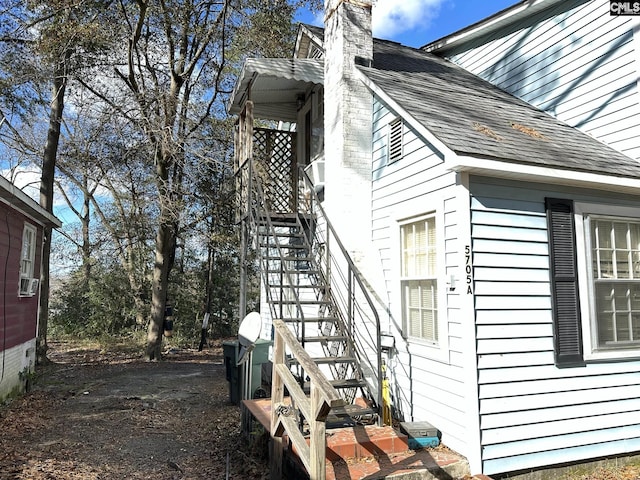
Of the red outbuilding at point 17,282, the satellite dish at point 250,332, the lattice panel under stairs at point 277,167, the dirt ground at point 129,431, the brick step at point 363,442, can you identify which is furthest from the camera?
the lattice panel under stairs at point 277,167

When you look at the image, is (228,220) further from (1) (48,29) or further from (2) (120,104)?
(1) (48,29)

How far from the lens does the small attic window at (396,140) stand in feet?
19.0

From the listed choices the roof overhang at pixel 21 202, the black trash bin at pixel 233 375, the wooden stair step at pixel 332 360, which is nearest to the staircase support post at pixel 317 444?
the wooden stair step at pixel 332 360

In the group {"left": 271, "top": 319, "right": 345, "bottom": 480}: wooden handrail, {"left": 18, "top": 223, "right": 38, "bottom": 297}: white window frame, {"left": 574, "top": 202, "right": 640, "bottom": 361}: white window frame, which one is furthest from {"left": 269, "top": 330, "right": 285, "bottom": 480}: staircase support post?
{"left": 18, "top": 223, "right": 38, "bottom": 297}: white window frame

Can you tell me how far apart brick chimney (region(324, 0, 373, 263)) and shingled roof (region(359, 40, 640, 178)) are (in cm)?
35

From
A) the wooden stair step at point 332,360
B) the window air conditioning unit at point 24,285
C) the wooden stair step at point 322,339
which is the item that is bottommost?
the wooden stair step at point 332,360

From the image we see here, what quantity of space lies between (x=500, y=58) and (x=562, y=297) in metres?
5.34

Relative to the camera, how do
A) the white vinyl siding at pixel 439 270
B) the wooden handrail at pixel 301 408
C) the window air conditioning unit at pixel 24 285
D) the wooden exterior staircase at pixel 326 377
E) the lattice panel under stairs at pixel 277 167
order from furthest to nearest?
the lattice panel under stairs at pixel 277 167, the window air conditioning unit at pixel 24 285, the white vinyl siding at pixel 439 270, the wooden exterior staircase at pixel 326 377, the wooden handrail at pixel 301 408

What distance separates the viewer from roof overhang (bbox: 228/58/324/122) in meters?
7.81

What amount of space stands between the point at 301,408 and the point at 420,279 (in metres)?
2.24

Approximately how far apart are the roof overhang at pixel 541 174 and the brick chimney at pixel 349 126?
2048 millimetres

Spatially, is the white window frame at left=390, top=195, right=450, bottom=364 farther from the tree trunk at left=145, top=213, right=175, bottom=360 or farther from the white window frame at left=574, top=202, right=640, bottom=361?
the tree trunk at left=145, top=213, right=175, bottom=360

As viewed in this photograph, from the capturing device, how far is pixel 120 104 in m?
13.3

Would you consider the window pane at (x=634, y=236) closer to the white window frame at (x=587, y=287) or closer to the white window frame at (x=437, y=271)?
the white window frame at (x=587, y=287)
